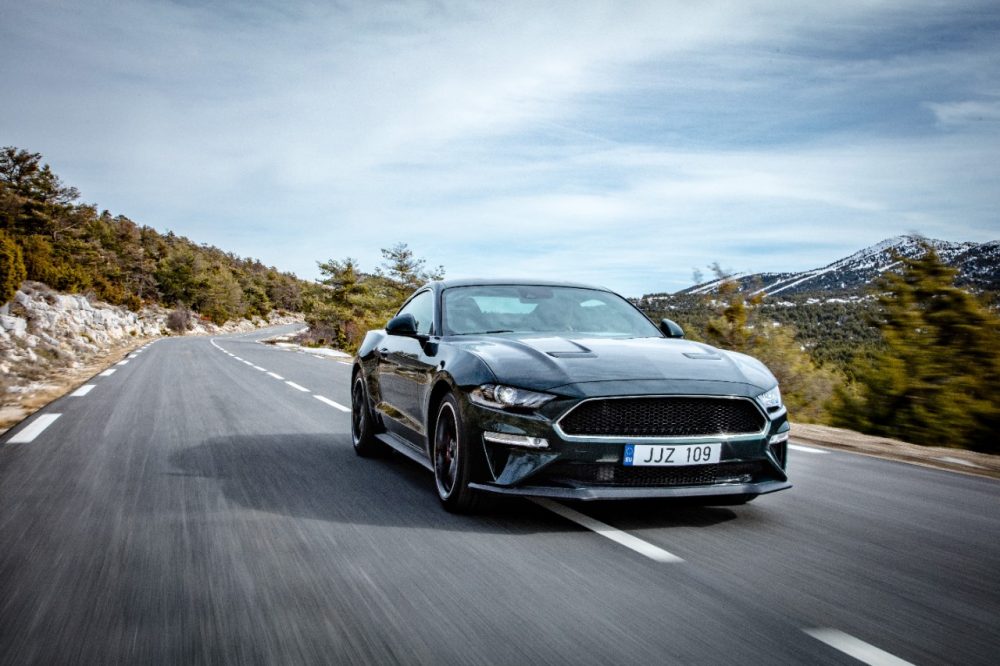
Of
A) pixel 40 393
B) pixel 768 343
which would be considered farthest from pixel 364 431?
pixel 768 343

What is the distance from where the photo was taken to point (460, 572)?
3.30 meters

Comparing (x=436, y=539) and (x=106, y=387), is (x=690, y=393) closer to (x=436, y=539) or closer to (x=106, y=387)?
(x=436, y=539)

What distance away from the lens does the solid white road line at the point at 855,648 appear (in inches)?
94.5

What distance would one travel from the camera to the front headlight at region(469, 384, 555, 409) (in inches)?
152

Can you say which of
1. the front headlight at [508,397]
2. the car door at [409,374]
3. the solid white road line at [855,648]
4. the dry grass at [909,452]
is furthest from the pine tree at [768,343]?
the solid white road line at [855,648]

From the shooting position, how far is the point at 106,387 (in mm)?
12703

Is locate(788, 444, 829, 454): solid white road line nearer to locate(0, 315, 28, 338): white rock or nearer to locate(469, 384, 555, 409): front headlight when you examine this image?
locate(469, 384, 555, 409): front headlight

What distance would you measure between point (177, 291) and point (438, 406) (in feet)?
286

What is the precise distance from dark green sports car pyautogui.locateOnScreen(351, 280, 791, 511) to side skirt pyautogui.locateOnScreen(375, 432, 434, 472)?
0.05m

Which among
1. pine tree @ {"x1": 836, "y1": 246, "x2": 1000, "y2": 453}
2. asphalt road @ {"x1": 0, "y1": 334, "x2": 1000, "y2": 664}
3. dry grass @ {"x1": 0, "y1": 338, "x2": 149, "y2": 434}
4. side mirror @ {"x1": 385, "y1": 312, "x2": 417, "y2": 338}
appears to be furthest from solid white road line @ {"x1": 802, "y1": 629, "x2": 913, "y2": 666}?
dry grass @ {"x1": 0, "y1": 338, "x2": 149, "y2": 434}

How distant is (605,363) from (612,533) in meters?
0.89

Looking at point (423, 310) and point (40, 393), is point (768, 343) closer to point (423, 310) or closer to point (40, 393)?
point (423, 310)

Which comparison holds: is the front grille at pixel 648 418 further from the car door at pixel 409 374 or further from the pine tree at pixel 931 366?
the pine tree at pixel 931 366

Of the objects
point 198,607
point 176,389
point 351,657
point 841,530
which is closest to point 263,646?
point 351,657
